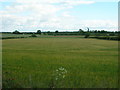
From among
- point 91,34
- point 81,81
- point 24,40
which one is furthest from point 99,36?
point 81,81

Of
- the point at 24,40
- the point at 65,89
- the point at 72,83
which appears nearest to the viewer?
the point at 65,89

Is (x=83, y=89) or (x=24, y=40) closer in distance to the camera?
(x=83, y=89)

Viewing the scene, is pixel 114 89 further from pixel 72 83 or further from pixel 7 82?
pixel 7 82

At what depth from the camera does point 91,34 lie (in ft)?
154

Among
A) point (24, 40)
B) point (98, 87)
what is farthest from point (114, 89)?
point (24, 40)

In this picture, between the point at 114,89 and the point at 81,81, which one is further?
the point at 81,81

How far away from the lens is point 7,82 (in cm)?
509

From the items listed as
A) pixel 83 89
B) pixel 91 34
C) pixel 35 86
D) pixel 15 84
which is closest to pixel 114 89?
pixel 83 89

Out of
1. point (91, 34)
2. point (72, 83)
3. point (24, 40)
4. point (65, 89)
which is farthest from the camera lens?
point (91, 34)

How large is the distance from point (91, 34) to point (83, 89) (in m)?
42.6

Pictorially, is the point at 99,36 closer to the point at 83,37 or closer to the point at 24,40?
the point at 83,37

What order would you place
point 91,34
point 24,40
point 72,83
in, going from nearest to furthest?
1. point 72,83
2. point 24,40
3. point 91,34

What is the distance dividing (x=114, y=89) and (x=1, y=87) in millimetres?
2474

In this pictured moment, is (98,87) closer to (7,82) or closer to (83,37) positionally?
(7,82)
